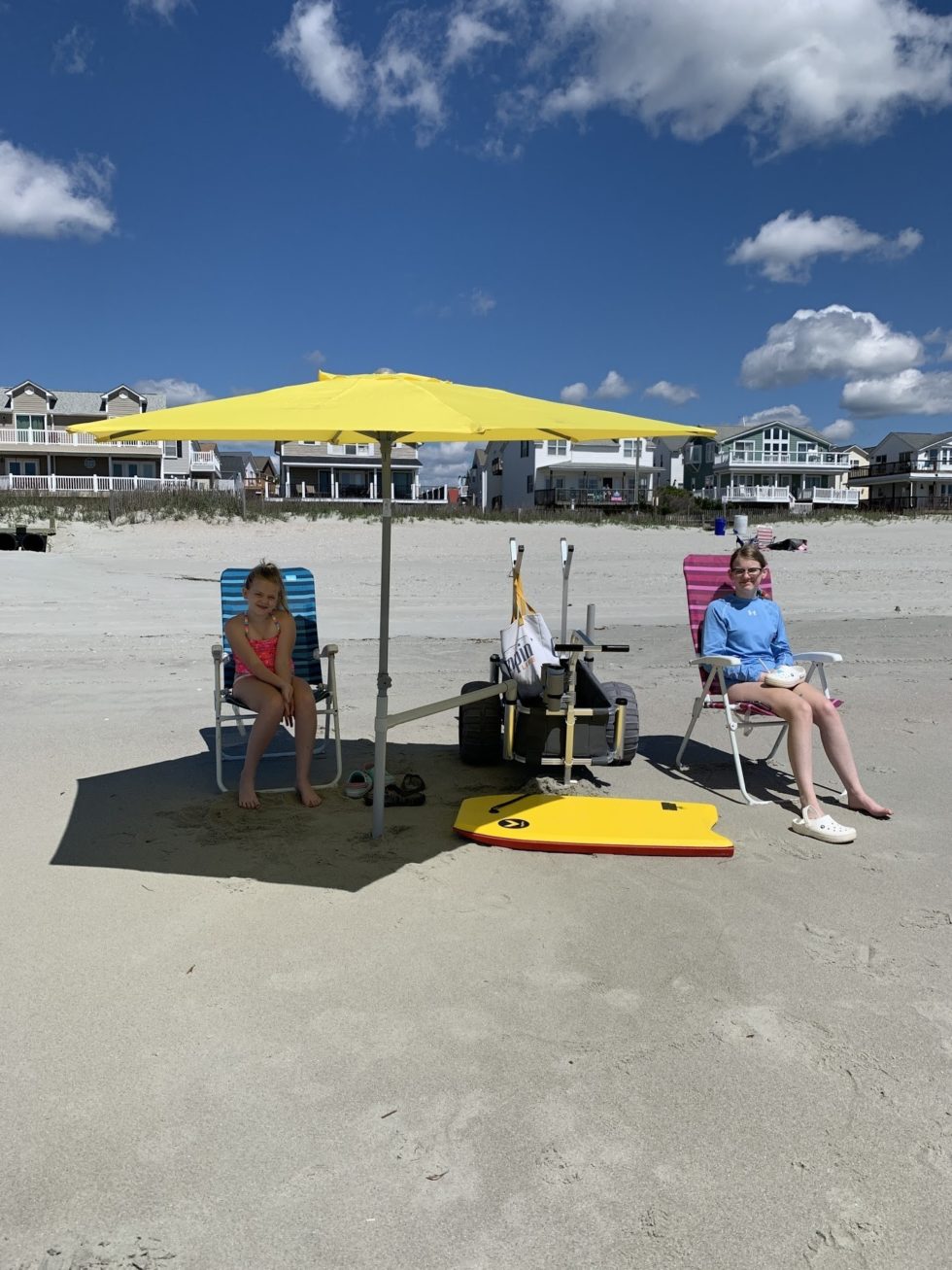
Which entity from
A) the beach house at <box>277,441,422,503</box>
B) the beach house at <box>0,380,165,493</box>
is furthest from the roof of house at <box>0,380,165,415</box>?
the beach house at <box>277,441,422,503</box>

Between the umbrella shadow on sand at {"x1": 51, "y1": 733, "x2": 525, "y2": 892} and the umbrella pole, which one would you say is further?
the umbrella pole

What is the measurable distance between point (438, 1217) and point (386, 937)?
1.21m

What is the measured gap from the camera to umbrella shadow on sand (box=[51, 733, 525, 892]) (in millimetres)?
3674

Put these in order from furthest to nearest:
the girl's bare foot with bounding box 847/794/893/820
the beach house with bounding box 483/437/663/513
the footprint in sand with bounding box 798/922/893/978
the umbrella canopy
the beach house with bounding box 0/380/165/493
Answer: the beach house with bounding box 483/437/663/513, the beach house with bounding box 0/380/165/493, the girl's bare foot with bounding box 847/794/893/820, the umbrella canopy, the footprint in sand with bounding box 798/922/893/978

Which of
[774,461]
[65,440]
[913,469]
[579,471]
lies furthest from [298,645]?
[913,469]

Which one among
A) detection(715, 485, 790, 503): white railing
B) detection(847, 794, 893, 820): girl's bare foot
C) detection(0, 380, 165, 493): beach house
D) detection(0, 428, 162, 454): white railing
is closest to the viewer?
detection(847, 794, 893, 820): girl's bare foot

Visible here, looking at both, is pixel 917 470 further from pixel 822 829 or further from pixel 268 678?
pixel 268 678

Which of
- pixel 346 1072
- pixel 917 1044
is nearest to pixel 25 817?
pixel 346 1072

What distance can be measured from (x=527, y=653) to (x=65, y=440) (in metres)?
44.1

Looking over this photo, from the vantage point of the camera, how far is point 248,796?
14.3ft

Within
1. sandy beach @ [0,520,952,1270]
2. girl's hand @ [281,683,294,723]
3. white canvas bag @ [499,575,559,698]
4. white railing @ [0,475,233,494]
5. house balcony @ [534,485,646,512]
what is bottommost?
sandy beach @ [0,520,952,1270]

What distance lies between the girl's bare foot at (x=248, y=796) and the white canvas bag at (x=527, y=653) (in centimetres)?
140

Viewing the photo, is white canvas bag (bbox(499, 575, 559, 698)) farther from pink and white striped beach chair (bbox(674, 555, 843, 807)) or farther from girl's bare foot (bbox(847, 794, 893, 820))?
girl's bare foot (bbox(847, 794, 893, 820))

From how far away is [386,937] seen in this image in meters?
3.08
